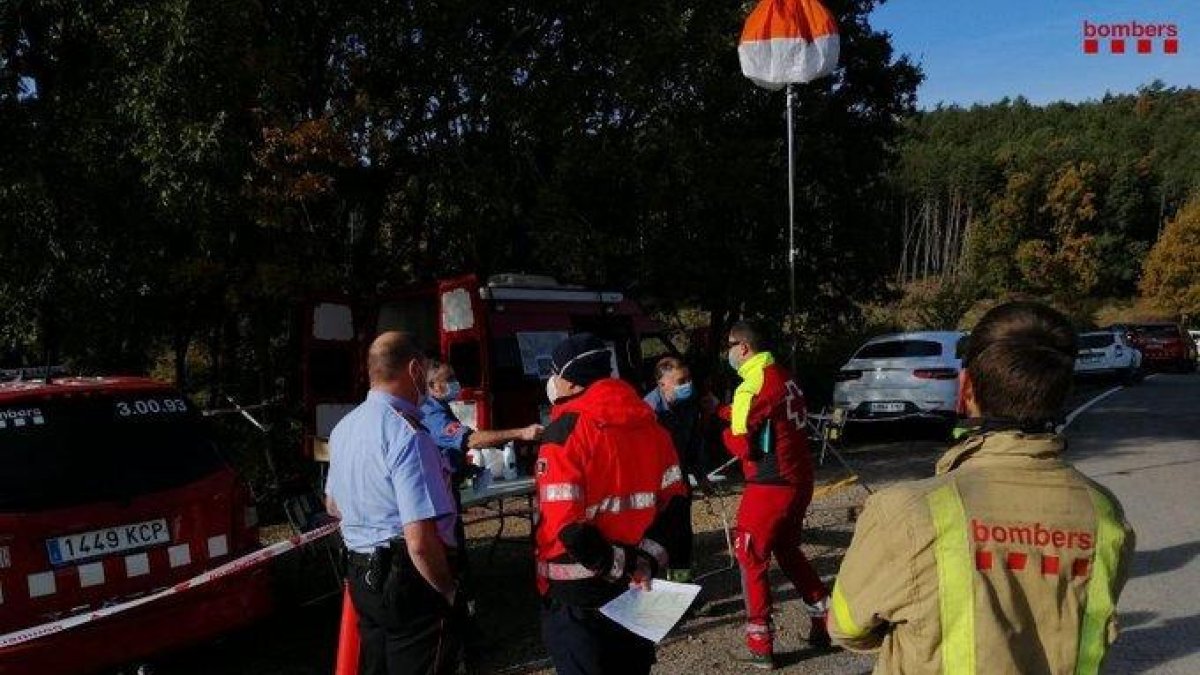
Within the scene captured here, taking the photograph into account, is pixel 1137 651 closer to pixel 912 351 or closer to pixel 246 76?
pixel 246 76

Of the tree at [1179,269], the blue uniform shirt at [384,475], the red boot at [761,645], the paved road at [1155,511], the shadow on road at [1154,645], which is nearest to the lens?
the blue uniform shirt at [384,475]

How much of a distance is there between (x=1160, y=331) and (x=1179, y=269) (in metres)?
29.3

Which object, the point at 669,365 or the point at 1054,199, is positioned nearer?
the point at 669,365

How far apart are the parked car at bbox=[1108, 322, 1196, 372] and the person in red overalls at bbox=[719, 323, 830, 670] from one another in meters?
30.4

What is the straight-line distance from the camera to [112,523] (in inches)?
179

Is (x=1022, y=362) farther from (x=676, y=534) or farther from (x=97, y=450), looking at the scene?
(x=97, y=450)

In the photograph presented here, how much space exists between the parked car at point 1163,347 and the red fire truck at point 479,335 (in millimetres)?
27071

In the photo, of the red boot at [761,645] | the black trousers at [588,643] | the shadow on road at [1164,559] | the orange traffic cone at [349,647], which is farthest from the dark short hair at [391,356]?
the shadow on road at [1164,559]

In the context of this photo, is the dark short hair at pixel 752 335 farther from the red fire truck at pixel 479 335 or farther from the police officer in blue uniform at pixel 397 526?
the red fire truck at pixel 479 335

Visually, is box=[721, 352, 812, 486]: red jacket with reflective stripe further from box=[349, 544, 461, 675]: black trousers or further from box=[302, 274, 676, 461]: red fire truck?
box=[302, 274, 676, 461]: red fire truck

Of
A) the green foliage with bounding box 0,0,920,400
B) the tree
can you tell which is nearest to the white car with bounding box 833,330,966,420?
the green foliage with bounding box 0,0,920,400

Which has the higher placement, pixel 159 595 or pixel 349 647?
pixel 159 595

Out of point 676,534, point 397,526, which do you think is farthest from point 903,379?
point 397,526

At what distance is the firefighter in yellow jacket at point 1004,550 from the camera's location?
1800 millimetres
